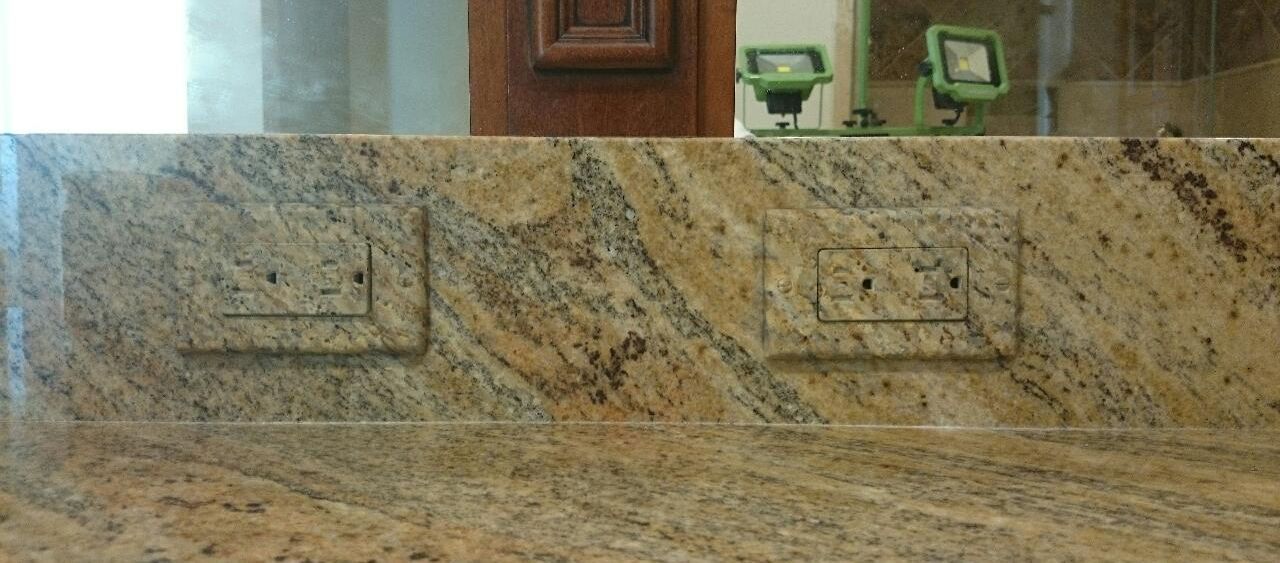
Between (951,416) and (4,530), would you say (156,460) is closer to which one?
(4,530)

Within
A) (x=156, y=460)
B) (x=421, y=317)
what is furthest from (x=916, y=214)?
(x=156, y=460)

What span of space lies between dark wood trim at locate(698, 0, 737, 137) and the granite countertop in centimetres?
22

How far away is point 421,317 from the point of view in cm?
52

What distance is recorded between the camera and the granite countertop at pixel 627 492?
0.33 metres

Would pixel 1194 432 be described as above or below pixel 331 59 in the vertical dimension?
below

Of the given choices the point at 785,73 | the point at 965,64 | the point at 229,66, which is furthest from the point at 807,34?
the point at 229,66

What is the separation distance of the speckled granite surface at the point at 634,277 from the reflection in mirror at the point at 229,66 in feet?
0.52

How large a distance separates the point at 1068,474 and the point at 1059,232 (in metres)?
0.14

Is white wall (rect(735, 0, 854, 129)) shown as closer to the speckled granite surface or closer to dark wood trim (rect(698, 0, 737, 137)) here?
dark wood trim (rect(698, 0, 737, 137))

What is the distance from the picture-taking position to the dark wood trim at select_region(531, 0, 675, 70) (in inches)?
23.8

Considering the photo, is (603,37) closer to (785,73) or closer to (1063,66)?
(785,73)

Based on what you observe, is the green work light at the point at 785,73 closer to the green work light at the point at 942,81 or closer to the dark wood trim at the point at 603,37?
the green work light at the point at 942,81

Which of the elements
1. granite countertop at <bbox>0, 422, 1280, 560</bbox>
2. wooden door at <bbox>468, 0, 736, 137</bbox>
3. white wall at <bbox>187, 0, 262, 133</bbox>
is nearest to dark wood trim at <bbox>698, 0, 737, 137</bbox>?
wooden door at <bbox>468, 0, 736, 137</bbox>

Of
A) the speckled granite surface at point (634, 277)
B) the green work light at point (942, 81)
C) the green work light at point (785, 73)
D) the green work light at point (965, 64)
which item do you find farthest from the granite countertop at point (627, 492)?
the green work light at point (965, 64)
